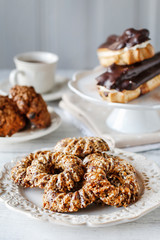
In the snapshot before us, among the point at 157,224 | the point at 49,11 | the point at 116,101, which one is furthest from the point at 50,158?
the point at 49,11

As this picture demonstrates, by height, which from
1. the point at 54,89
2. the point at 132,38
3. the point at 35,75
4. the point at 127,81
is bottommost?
the point at 54,89

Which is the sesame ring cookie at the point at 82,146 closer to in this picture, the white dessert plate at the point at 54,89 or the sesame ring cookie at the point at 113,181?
the sesame ring cookie at the point at 113,181

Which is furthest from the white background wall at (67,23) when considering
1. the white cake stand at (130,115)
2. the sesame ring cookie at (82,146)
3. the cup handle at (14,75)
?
the sesame ring cookie at (82,146)

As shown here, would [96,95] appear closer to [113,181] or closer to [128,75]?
[128,75]

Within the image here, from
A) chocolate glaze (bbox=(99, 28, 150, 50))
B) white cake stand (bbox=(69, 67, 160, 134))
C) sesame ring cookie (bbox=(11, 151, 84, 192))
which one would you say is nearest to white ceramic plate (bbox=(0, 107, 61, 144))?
white cake stand (bbox=(69, 67, 160, 134))

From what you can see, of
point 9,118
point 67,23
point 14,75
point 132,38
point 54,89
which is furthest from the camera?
point 67,23

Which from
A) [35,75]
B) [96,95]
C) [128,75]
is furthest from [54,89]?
[128,75]

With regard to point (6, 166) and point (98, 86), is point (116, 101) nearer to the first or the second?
point (98, 86)
